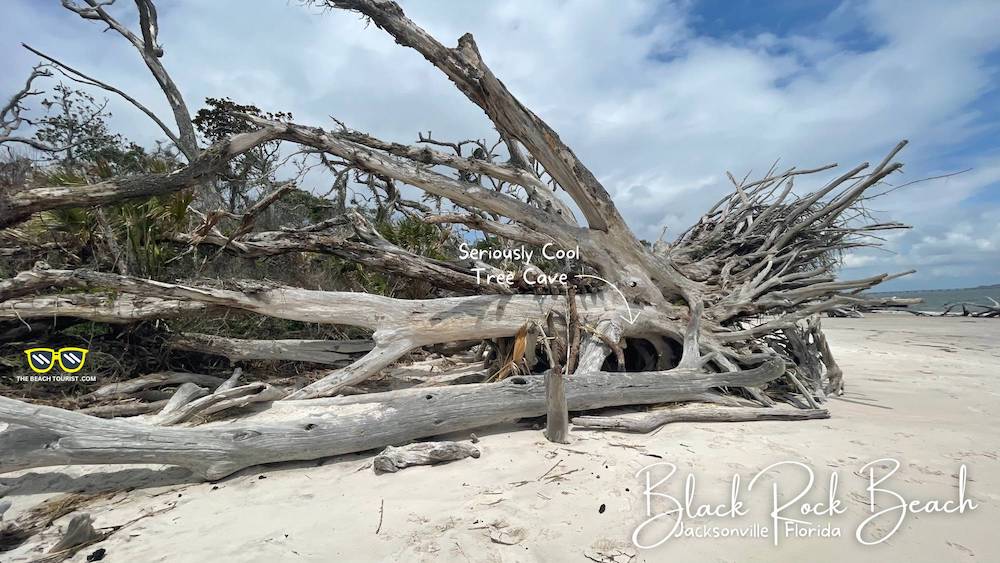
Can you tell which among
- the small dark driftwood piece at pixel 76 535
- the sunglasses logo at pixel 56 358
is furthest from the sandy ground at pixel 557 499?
the sunglasses logo at pixel 56 358

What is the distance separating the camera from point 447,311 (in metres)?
5.18

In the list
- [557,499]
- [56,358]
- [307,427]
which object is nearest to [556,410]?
[557,499]

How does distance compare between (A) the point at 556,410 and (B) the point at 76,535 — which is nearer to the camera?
(B) the point at 76,535

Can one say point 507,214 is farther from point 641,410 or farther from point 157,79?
point 157,79

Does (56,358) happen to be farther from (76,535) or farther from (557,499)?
(557,499)

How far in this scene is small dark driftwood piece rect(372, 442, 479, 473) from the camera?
10.5ft

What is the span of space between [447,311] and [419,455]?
2.05 meters

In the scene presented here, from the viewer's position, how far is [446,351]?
6363mm

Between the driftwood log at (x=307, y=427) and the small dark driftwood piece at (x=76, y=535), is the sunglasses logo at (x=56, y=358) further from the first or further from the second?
the small dark driftwood piece at (x=76, y=535)

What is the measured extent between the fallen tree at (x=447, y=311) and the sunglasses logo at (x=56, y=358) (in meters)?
0.41

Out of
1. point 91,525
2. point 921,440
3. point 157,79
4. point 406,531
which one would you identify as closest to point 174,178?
point 91,525

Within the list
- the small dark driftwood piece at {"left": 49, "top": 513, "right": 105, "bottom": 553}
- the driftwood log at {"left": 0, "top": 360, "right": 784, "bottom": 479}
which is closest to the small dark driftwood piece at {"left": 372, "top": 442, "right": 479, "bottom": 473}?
the driftwood log at {"left": 0, "top": 360, "right": 784, "bottom": 479}

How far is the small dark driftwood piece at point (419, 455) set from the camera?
3.21m

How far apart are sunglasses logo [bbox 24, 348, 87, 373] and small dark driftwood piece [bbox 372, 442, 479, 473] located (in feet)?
13.0
